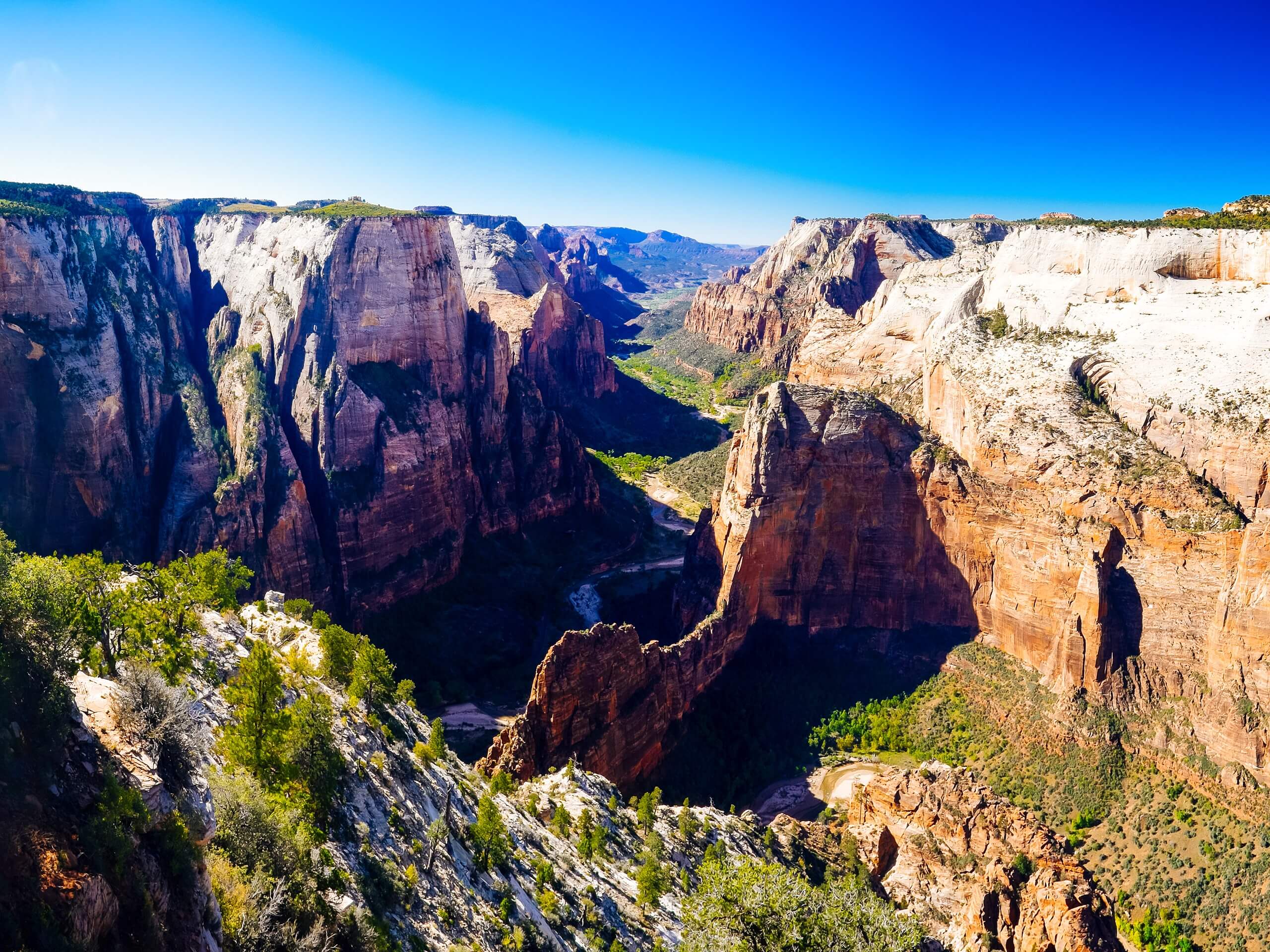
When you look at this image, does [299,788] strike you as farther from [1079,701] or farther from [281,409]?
[281,409]

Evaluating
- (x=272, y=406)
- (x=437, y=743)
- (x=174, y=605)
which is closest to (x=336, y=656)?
(x=437, y=743)

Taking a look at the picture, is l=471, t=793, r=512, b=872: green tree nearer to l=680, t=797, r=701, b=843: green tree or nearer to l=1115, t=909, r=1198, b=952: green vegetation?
l=680, t=797, r=701, b=843: green tree

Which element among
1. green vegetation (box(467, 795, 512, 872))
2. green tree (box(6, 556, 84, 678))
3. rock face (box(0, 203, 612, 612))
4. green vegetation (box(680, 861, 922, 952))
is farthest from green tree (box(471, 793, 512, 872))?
rock face (box(0, 203, 612, 612))

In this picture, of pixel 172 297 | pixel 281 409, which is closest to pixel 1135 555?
pixel 281 409

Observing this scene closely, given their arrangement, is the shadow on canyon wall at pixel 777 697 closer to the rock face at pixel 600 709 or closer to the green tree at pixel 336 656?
the rock face at pixel 600 709

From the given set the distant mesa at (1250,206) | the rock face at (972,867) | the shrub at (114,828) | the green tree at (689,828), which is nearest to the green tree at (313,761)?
the shrub at (114,828)
